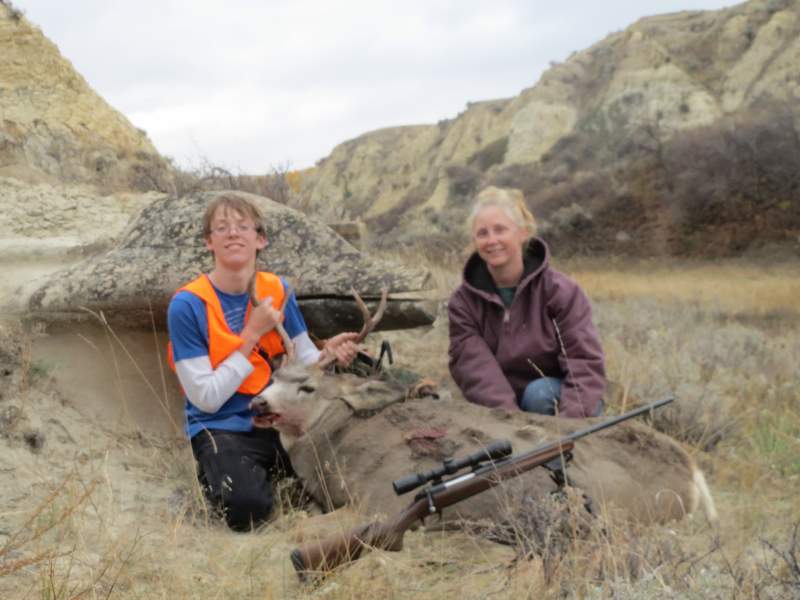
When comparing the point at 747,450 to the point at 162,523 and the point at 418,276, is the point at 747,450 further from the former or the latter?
the point at 162,523

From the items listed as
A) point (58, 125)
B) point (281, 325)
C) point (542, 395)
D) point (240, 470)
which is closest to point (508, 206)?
point (542, 395)

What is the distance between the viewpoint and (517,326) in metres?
4.89

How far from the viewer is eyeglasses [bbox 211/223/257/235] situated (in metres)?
4.52

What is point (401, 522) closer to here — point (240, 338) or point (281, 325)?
point (240, 338)

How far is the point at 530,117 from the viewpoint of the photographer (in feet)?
122

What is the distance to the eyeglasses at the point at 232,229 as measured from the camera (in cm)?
452

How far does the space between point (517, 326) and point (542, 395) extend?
1.46 feet

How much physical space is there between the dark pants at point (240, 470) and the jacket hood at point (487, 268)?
1.54 m

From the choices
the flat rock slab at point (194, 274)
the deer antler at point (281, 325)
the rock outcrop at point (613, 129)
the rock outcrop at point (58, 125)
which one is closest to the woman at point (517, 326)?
the flat rock slab at point (194, 274)

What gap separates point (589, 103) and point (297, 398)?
34.4 metres

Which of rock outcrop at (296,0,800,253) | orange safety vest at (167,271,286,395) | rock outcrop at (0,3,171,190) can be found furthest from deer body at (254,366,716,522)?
rock outcrop at (296,0,800,253)

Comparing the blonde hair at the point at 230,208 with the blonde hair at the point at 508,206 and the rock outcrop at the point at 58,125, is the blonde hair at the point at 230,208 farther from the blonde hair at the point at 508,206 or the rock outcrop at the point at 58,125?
the rock outcrop at the point at 58,125

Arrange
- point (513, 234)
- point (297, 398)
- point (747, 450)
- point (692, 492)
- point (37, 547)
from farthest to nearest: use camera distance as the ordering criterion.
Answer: point (747, 450) < point (513, 234) < point (297, 398) < point (692, 492) < point (37, 547)

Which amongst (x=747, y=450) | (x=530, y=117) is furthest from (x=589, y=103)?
(x=747, y=450)
